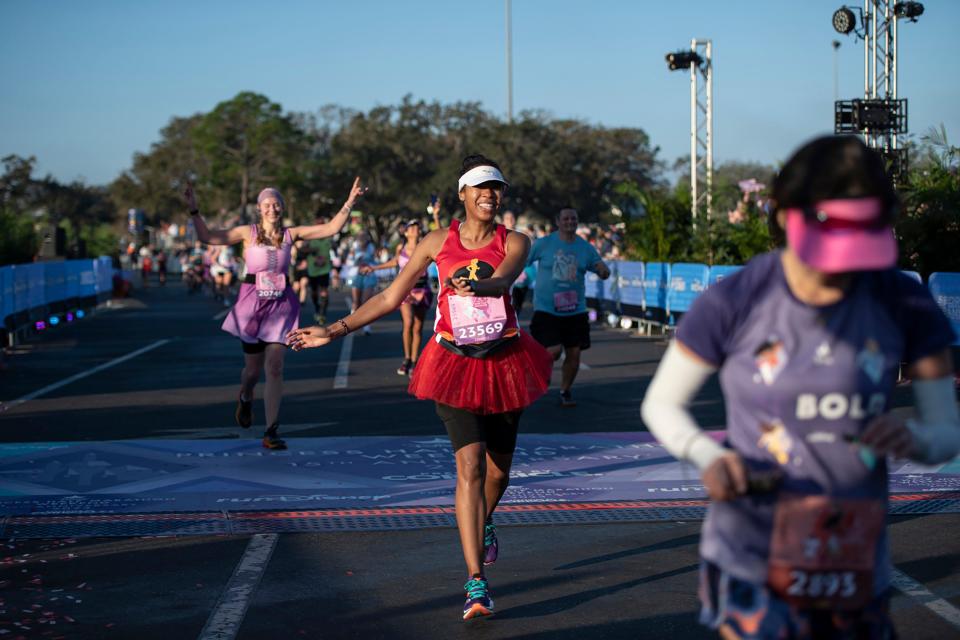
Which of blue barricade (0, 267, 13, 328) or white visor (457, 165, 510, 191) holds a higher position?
white visor (457, 165, 510, 191)

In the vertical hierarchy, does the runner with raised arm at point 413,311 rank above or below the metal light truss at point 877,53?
below

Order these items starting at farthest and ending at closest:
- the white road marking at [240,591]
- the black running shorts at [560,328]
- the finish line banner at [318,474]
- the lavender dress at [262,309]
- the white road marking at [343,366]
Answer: the white road marking at [343,366]
the black running shorts at [560,328]
the lavender dress at [262,309]
the finish line banner at [318,474]
the white road marking at [240,591]

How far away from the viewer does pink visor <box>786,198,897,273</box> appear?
2.82 metres

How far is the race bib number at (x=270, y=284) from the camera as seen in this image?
9828mm

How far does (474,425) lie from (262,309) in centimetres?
447

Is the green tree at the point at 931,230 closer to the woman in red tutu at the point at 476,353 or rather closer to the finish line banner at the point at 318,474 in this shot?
the finish line banner at the point at 318,474

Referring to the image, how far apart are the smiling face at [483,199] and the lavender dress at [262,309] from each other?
13.6ft

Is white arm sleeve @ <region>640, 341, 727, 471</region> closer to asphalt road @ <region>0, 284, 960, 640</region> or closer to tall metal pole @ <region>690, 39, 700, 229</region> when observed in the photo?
asphalt road @ <region>0, 284, 960, 640</region>

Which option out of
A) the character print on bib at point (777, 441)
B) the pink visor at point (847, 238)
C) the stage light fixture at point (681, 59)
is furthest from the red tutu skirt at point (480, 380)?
the stage light fixture at point (681, 59)

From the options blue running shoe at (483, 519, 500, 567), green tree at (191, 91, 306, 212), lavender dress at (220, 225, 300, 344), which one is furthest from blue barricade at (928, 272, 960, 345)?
green tree at (191, 91, 306, 212)

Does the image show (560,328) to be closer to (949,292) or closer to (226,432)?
(226,432)

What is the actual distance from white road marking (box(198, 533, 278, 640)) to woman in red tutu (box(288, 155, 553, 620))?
0.98 meters

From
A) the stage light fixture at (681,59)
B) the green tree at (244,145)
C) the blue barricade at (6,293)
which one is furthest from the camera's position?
the green tree at (244,145)

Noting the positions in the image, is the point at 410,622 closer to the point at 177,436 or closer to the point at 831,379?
the point at 831,379
